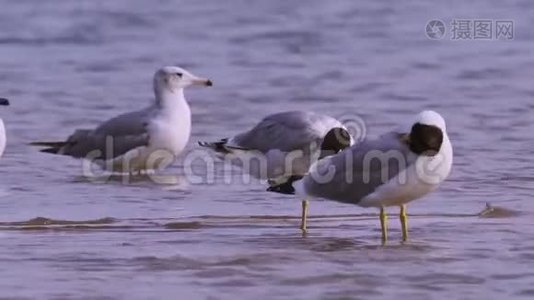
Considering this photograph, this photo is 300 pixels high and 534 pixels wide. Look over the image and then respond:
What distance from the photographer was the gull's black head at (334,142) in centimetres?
823

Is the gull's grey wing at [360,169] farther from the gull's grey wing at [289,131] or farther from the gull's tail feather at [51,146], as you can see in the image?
the gull's tail feather at [51,146]

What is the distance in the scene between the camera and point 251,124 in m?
11.2

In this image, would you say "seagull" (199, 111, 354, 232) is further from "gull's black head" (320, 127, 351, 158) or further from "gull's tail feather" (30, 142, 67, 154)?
"gull's tail feather" (30, 142, 67, 154)

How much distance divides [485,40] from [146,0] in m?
4.83

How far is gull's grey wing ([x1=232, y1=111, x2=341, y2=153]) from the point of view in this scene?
27.8 ft

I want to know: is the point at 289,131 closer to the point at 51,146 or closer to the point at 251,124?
the point at 51,146

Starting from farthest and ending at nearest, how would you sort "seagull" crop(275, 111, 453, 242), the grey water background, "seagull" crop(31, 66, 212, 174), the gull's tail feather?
the gull's tail feather → "seagull" crop(31, 66, 212, 174) → "seagull" crop(275, 111, 453, 242) → the grey water background

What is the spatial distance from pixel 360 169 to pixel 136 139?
2.86 metres

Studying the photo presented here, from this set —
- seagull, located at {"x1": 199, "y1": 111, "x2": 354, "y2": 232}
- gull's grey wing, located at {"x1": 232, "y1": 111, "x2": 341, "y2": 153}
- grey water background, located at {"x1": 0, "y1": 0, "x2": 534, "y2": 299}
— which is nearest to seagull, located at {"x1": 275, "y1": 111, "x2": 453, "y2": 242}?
grey water background, located at {"x1": 0, "y1": 0, "x2": 534, "y2": 299}

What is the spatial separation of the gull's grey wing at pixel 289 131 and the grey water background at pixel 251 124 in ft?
0.95

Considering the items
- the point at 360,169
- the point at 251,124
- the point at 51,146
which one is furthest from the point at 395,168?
the point at 251,124

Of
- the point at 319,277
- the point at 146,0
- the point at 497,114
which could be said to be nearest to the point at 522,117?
the point at 497,114

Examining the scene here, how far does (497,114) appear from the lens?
11.5 meters

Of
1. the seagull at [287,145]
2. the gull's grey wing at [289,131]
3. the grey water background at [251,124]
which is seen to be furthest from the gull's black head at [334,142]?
the grey water background at [251,124]
